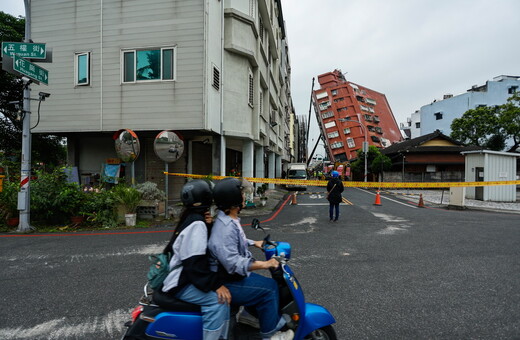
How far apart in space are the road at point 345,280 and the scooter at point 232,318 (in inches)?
30.0

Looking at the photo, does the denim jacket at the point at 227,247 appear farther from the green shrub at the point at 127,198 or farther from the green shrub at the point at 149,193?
the green shrub at the point at 149,193

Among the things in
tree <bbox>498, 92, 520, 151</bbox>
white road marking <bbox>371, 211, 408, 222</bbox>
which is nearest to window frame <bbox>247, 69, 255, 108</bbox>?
white road marking <bbox>371, 211, 408, 222</bbox>

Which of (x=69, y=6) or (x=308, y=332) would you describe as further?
(x=69, y=6)

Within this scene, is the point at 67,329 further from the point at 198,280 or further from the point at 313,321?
the point at 313,321

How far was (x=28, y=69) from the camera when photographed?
7875 mm

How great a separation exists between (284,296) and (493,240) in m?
7.20

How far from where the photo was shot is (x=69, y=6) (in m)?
12.1

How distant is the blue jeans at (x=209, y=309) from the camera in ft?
6.90

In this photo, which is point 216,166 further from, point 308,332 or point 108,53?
point 308,332

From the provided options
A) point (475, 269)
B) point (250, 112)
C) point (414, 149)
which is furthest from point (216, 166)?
point (414, 149)

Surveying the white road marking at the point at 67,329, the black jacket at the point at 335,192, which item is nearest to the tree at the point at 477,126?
the black jacket at the point at 335,192

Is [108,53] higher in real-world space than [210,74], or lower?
higher

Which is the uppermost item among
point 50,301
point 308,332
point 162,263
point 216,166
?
point 216,166

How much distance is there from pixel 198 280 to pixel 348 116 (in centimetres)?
6374
